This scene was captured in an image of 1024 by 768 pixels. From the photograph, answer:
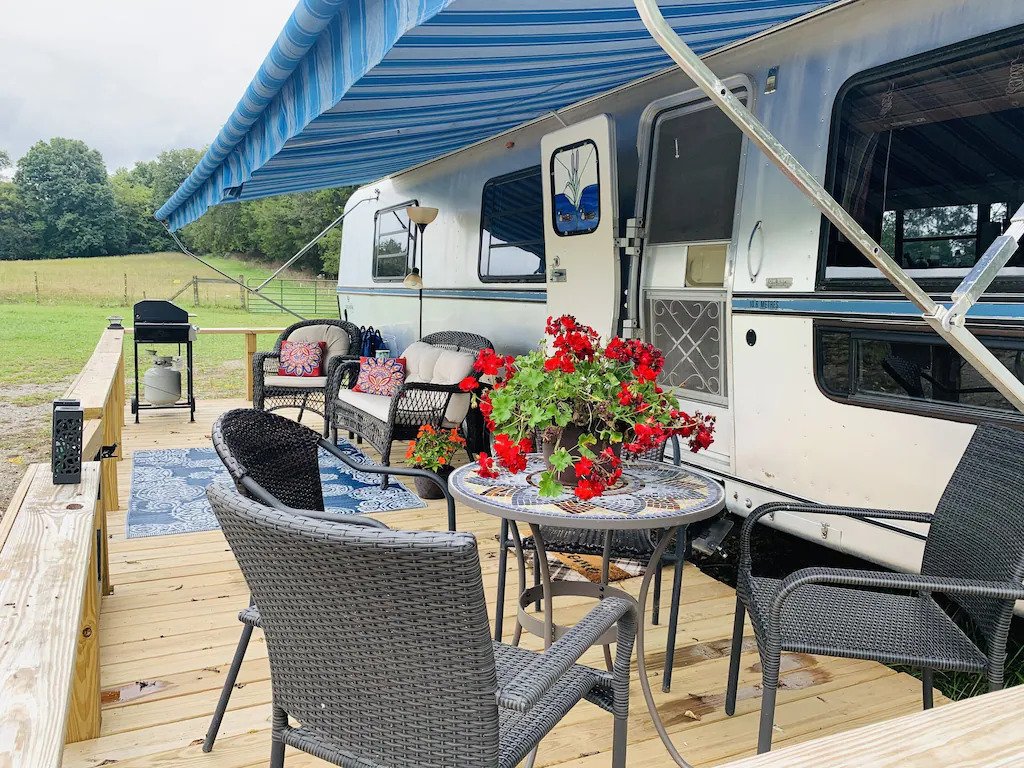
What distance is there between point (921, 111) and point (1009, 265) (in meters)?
0.60

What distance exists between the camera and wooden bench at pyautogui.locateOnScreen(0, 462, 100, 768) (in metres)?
1.03

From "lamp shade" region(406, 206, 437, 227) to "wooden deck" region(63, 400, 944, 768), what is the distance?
3656 millimetres

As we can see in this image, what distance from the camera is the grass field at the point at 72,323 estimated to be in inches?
356

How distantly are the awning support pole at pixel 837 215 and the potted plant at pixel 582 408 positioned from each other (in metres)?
0.72

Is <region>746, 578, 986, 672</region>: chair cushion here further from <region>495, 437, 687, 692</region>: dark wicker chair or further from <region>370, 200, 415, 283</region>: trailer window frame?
<region>370, 200, 415, 283</region>: trailer window frame

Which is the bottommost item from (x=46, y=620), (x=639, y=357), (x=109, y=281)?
(x=46, y=620)

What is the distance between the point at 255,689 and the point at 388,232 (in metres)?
5.87

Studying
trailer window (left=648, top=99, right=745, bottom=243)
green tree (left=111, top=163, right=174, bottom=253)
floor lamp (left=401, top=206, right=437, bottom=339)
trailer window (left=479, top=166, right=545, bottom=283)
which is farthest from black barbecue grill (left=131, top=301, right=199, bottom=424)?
green tree (left=111, top=163, right=174, bottom=253)

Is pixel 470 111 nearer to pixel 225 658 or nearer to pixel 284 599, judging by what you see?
pixel 225 658

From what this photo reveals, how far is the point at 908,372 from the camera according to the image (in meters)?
2.63

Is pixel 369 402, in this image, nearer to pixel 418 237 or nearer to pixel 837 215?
pixel 418 237

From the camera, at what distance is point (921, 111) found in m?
2.56

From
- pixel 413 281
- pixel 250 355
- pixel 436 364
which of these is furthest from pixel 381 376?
pixel 250 355

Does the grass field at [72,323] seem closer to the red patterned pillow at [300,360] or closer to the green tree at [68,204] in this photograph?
the green tree at [68,204]
